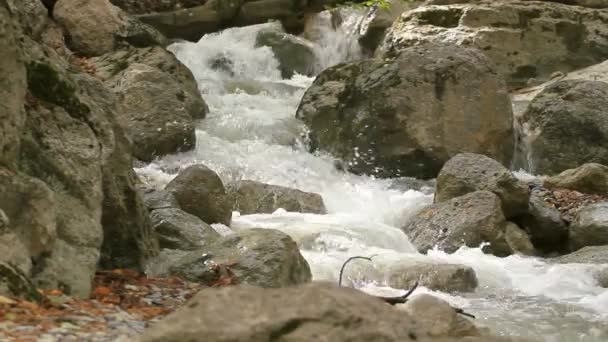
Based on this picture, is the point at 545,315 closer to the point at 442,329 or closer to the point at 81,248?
the point at 442,329

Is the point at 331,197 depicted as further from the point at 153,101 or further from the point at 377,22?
the point at 377,22

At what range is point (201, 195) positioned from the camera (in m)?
8.76

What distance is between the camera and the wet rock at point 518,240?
9656 mm

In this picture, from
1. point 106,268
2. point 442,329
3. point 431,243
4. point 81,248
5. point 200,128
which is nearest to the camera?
point 442,329

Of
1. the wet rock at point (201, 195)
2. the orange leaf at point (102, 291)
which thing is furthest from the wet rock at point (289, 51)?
the orange leaf at point (102, 291)

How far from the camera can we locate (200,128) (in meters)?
13.6

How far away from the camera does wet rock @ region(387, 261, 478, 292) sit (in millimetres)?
7379

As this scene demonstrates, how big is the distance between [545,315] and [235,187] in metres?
4.85

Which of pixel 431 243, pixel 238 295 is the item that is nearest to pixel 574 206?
pixel 431 243

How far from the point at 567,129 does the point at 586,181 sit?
193cm

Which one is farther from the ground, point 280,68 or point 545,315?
point 280,68

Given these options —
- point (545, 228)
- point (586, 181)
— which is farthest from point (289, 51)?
point (545, 228)

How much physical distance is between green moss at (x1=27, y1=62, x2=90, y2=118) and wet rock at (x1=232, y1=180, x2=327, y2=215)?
4415 millimetres

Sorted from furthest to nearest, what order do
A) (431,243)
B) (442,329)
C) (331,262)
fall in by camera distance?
(431,243) < (331,262) < (442,329)
